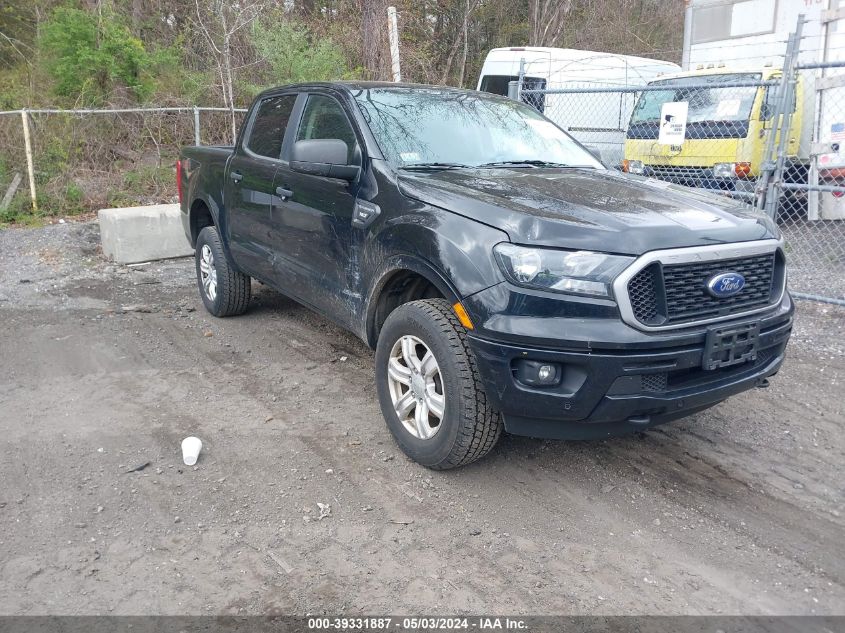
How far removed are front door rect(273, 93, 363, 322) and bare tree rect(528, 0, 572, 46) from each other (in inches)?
739

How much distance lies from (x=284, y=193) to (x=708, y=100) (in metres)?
8.10

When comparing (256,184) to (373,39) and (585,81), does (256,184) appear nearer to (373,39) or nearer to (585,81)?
(585,81)

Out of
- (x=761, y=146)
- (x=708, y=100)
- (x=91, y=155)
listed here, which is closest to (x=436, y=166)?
(x=761, y=146)

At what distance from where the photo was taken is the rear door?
5195 millimetres

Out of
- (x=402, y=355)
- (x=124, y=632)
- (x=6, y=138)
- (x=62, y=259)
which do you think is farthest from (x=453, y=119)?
(x=6, y=138)

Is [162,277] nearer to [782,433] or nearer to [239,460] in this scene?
[239,460]

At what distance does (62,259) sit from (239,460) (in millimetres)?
5937

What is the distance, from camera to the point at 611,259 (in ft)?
10.2

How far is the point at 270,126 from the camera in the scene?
5473mm

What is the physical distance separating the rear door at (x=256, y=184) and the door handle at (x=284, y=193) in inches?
3.1

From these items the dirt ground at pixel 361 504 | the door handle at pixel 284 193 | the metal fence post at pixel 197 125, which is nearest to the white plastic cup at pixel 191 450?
the dirt ground at pixel 361 504

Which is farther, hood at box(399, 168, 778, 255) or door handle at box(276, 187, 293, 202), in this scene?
door handle at box(276, 187, 293, 202)

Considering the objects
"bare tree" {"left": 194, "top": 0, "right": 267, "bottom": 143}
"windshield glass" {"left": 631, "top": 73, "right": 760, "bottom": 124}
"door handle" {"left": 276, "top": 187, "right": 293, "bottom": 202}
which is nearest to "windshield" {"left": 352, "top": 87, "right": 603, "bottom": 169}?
"door handle" {"left": 276, "top": 187, "right": 293, "bottom": 202}

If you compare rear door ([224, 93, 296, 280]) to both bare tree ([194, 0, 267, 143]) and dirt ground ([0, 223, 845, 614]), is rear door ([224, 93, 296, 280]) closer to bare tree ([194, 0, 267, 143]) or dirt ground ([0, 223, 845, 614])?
dirt ground ([0, 223, 845, 614])
